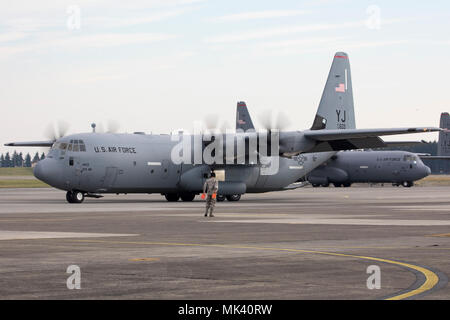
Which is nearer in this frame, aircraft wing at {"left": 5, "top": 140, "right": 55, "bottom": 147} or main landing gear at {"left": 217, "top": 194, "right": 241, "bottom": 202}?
main landing gear at {"left": 217, "top": 194, "right": 241, "bottom": 202}

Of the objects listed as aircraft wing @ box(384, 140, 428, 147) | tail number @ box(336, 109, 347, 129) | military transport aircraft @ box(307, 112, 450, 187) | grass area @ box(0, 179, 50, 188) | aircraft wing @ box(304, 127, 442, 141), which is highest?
tail number @ box(336, 109, 347, 129)

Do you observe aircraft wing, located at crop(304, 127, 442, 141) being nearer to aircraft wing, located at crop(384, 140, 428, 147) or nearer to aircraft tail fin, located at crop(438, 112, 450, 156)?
aircraft wing, located at crop(384, 140, 428, 147)

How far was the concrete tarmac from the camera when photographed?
1156 centimetres

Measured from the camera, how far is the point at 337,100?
57.8 meters

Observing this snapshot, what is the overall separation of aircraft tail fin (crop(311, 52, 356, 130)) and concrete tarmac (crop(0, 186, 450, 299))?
Result: 2906 centimetres

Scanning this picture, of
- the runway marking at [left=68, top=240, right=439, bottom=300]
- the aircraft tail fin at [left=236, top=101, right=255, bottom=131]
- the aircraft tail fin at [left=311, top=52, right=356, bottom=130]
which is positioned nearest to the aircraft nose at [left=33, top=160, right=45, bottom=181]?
the aircraft tail fin at [left=311, top=52, right=356, bottom=130]

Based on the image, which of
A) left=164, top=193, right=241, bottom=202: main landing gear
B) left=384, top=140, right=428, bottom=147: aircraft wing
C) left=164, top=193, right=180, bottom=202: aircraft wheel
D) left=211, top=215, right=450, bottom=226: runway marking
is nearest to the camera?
left=211, top=215, right=450, bottom=226: runway marking

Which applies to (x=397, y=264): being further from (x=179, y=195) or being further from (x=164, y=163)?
(x=179, y=195)

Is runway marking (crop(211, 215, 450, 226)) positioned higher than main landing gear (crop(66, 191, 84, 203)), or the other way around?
runway marking (crop(211, 215, 450, 226))

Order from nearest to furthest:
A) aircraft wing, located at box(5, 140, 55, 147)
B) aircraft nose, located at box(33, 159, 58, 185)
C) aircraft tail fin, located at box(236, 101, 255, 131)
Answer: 1. aircraft nose, located at box(33, 159, 58, 185)
2. aircraft wing, located at box(5, 140, 55, 147)
3. aircraft tail fin, located at box(236, 101, 255, 131)

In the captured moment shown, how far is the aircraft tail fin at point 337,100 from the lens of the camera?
57.0m

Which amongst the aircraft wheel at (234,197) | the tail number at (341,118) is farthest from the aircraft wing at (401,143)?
the aircraft wheel at (234,197)
